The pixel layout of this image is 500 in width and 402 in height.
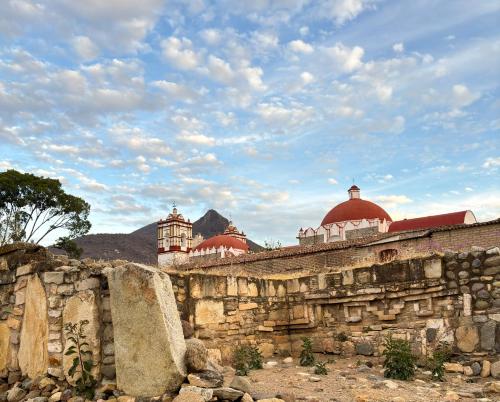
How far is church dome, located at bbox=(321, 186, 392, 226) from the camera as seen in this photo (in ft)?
98.4

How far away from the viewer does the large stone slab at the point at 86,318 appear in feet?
18.0

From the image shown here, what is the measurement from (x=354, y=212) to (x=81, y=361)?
26194mm

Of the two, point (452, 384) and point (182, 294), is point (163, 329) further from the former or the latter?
point (452, 384)

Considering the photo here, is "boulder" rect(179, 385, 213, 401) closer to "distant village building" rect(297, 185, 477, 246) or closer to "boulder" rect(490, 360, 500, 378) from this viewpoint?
"boulder" rect(490, 360, 500, 378)

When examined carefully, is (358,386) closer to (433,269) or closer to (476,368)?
(476,368)

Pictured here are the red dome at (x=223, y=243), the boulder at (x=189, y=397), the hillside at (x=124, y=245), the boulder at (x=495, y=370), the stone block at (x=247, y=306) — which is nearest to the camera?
the boulder at (x=189, y=397)

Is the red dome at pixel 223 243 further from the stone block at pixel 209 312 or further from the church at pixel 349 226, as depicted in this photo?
the stone block at pixel 209 312

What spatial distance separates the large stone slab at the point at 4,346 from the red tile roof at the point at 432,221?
21.5 metres

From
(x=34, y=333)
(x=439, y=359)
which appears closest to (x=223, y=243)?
(x=439, y=359)

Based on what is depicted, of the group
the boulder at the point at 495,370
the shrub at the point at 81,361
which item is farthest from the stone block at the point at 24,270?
the boulder at the point at 495,370

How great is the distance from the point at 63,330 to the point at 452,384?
16.3 ft

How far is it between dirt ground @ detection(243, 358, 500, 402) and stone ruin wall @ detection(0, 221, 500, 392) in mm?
955

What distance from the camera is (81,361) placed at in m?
5.42

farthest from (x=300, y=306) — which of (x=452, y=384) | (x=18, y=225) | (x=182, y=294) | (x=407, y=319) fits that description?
(x=18, y=225)
